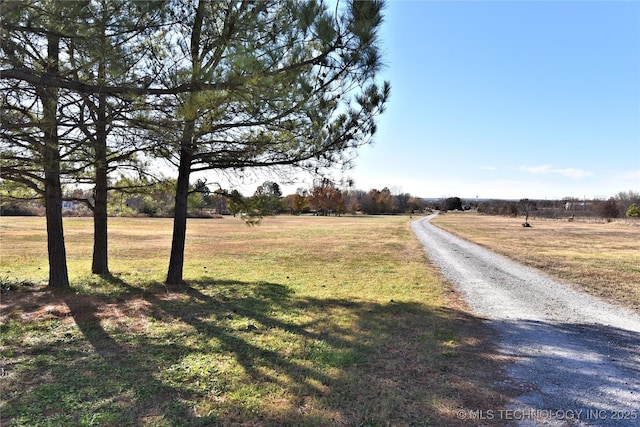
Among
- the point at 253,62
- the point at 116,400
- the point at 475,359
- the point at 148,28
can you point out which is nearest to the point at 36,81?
the point at 148,28

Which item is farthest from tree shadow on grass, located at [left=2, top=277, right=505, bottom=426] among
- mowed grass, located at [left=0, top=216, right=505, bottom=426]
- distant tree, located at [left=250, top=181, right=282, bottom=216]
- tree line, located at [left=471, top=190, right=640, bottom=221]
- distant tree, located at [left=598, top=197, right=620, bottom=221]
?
distant tree, located at [left=598, top=197, right=620, bottom=221]

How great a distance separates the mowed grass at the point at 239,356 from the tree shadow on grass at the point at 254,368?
14 mm

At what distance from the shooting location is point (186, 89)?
3.90m

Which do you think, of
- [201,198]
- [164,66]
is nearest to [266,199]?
[201,198]

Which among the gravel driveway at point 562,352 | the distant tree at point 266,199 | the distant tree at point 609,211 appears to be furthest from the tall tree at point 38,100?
the distant tree at point 609,211

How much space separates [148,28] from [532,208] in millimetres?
84390

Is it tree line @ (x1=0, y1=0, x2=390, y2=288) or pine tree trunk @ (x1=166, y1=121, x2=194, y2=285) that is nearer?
tree line @ (x1=0, y1=0, x2=390, y2=288)

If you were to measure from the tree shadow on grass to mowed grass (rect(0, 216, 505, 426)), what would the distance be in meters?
0.01

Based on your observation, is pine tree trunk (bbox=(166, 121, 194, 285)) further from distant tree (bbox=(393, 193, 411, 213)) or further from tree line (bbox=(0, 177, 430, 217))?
distant tree (bbox=(393, 193, 411, 213))

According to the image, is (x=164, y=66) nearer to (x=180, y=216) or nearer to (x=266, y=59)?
(x=266, y=59)

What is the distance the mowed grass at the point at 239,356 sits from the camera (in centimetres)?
269

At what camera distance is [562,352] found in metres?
4.03

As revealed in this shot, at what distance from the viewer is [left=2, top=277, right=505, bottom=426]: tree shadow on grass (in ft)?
8.73

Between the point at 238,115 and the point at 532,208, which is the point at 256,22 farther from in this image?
the point at 532,208
